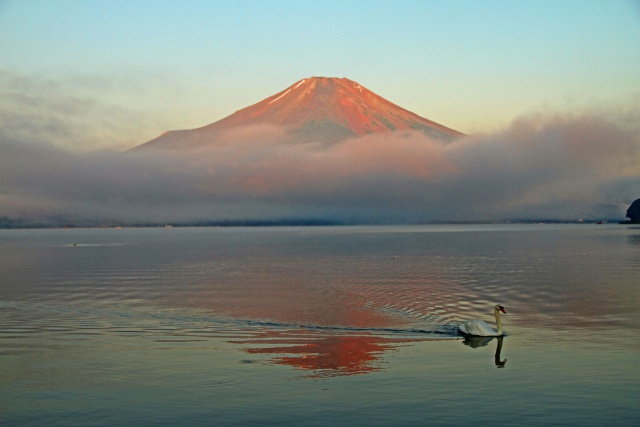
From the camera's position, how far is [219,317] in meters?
39.1

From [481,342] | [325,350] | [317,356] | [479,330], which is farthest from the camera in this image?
[479,330]

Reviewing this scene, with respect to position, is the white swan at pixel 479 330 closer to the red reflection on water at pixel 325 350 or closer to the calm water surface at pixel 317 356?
the calm water surface at pixel 317 356

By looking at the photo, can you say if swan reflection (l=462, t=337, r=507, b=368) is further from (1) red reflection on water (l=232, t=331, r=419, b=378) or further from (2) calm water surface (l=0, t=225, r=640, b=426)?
(1) red reflection on water (l=232, t=331, r=419, b=378)

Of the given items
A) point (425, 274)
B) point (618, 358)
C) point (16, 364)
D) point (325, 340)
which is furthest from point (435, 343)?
point (425, 274)

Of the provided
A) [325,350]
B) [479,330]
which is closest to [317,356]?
[325,350]

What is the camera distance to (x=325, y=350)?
28844mm

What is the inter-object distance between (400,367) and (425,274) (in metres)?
45.1

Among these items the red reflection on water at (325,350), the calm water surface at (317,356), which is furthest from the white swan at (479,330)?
the red reflection on water at (325,350)

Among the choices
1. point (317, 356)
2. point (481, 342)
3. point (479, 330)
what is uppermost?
point (479, 330)

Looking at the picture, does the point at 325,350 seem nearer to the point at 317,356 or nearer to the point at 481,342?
the point at 317,356

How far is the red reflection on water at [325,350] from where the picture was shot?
2522 centimetres

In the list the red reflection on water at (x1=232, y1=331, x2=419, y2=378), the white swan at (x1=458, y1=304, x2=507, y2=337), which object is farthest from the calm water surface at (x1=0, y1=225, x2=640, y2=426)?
the white swan at (x1=458, y1=304, x2=507, y2=337)

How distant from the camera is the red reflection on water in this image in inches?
993

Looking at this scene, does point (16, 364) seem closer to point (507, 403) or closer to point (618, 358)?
point (507, 403)
